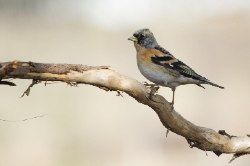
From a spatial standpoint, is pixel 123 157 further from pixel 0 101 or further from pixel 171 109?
pixel 171 109

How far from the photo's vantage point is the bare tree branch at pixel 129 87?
321cm

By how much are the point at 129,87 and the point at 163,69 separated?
1.77m

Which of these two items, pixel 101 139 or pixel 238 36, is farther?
pixel 238 36

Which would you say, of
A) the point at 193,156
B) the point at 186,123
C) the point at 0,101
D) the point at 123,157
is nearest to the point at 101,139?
the point at 123,157

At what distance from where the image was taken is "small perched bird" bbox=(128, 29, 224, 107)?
5.06 m

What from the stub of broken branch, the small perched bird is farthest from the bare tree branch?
the small perched bird

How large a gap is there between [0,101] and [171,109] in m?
9.24

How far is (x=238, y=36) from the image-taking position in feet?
64.9

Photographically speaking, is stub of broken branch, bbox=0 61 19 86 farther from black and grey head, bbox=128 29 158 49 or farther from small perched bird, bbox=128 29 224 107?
black and grey head, bbox=128 29 158 49

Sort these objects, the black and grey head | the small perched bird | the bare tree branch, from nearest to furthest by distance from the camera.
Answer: the bare tree branch < the small perched bird < the black and grey head

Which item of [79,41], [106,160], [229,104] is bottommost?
[106,160]

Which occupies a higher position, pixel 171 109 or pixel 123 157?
pixel 171 109

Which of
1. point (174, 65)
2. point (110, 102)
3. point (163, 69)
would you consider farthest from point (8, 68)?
point (110, 102)

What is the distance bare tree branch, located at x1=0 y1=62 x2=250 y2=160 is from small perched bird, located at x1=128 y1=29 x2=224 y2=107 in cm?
107
